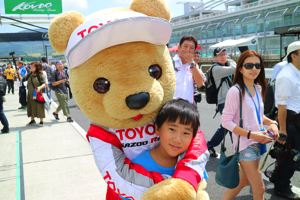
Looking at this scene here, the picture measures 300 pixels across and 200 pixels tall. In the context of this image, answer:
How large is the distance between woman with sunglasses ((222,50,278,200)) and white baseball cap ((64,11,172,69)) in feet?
4.53

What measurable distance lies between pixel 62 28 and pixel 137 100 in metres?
0.60

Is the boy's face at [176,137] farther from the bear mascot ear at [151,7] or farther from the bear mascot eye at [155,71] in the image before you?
the bear mascot ear at [151,7]

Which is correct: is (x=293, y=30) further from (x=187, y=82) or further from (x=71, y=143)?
(x=71, y=143)

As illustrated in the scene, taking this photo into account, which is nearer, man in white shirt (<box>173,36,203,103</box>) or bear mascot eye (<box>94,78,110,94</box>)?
Answer: bear mascot eye (<box>94,78,110,94</box>)

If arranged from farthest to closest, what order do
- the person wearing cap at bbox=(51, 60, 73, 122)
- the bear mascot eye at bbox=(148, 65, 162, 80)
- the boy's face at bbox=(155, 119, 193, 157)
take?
the person wearing cap at bbox=(51, 60, 73, 122) → the bear mascot eye at bbox=(148, 65, 162, 80) → the boy's face at bbox=(155, 119, 193, 157)

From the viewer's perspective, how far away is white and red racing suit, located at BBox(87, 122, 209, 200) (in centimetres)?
133

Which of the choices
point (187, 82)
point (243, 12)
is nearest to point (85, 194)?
point (187, 82)

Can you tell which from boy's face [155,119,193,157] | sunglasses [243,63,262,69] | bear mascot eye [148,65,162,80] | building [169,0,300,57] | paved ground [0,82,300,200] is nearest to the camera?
boy's face [155,119,193,157]

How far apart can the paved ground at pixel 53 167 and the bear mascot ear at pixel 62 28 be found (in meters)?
2.32

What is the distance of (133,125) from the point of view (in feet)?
4.90

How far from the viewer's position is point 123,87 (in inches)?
54.4

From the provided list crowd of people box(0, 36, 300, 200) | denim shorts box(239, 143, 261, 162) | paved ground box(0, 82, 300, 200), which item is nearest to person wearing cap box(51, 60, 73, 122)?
paved ground box(0, 82, 300, 200)

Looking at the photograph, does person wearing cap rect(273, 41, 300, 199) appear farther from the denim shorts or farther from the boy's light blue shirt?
the boy's light blue shirt

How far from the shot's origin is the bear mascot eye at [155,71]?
4.97ft
